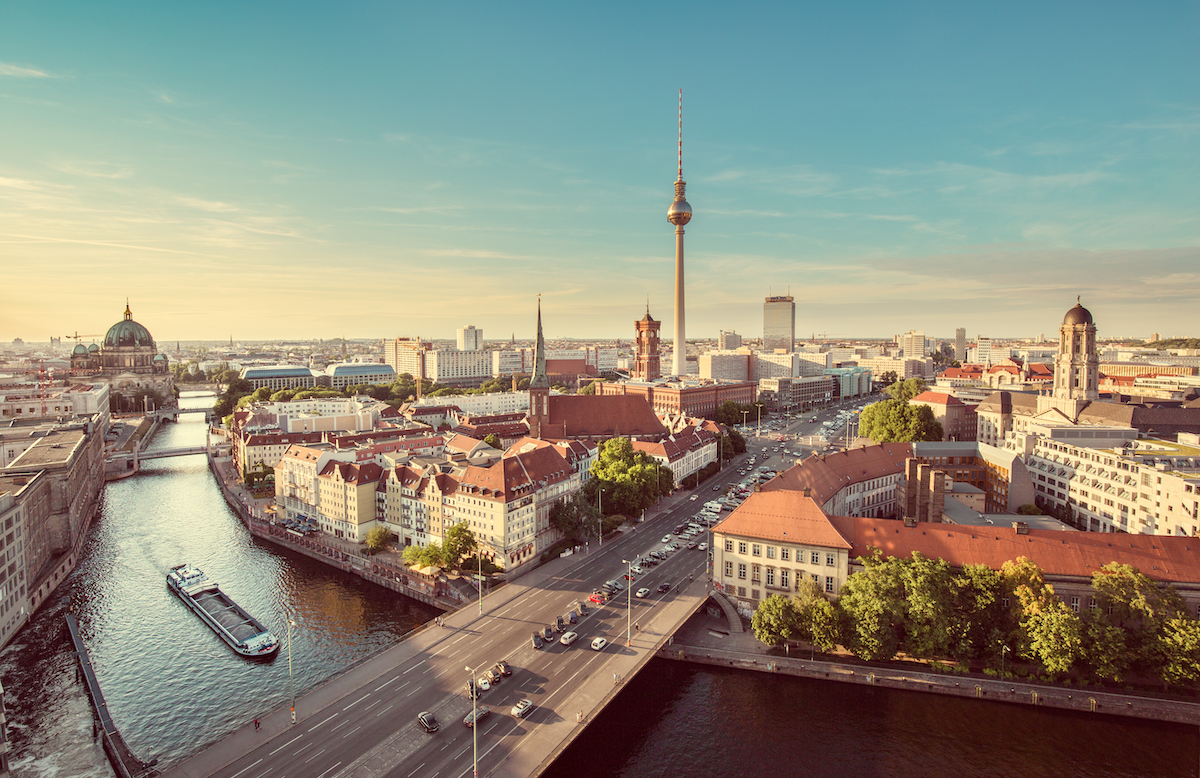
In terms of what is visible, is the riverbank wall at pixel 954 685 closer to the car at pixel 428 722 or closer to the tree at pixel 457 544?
the car at pixel 428 722

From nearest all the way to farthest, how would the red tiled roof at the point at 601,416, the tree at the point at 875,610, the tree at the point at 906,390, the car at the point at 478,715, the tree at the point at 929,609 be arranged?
the car at the point at 478,715 → the tree at the point at 929,609 → the tree at the point at 875,610 → the red tiled roof at the point at 601,416 → the tree at the point at 906,390

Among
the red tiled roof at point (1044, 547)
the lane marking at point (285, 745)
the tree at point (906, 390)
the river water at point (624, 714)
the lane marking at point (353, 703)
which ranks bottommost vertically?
the river water at point (624, 714)

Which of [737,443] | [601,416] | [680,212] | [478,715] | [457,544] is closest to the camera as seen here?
[478,715]

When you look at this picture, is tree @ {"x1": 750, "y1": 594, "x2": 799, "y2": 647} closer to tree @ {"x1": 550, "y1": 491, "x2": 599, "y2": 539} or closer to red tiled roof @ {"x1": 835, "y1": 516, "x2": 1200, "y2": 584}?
red tiled roof @ {"x1": 835, "y1": 516, "x2": 1200, "y2": 584}

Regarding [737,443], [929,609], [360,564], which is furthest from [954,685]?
[737,443]

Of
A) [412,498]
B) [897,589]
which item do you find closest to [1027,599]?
[897,589]

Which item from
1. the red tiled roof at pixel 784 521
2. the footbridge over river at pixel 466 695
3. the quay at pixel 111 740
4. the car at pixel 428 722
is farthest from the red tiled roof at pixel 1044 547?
the quay at pixel 111 740

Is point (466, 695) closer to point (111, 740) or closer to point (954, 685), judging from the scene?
point (111, 740)
